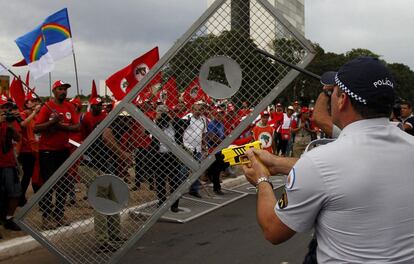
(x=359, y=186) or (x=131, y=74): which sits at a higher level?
(x=131, y=74)

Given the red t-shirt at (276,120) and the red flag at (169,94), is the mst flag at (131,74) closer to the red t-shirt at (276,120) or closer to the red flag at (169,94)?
the red flag at (169,94)

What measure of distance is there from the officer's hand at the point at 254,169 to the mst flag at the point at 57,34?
4532 millimetres

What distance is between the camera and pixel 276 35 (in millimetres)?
3398

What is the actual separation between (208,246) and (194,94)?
2.74 m

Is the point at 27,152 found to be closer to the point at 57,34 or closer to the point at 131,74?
the point at 57,34

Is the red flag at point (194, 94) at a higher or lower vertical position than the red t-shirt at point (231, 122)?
higher

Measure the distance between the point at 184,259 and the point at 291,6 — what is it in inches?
3347

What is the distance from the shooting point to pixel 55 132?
6.03m

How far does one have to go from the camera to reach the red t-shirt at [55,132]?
5945 millimetres

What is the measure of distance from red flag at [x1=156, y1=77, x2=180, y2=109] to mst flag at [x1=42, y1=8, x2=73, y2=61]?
9.12ft

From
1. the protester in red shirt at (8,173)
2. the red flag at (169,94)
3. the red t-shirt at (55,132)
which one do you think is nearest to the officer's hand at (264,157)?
the red flag at (169,94)

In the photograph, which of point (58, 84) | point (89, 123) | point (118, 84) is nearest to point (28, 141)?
point (89, 123)

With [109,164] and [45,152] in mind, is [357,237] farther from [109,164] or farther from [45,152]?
[45,152]

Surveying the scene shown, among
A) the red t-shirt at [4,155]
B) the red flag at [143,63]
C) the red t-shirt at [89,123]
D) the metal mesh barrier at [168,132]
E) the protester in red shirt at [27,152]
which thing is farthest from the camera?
the red t-shirt at [89,123]
